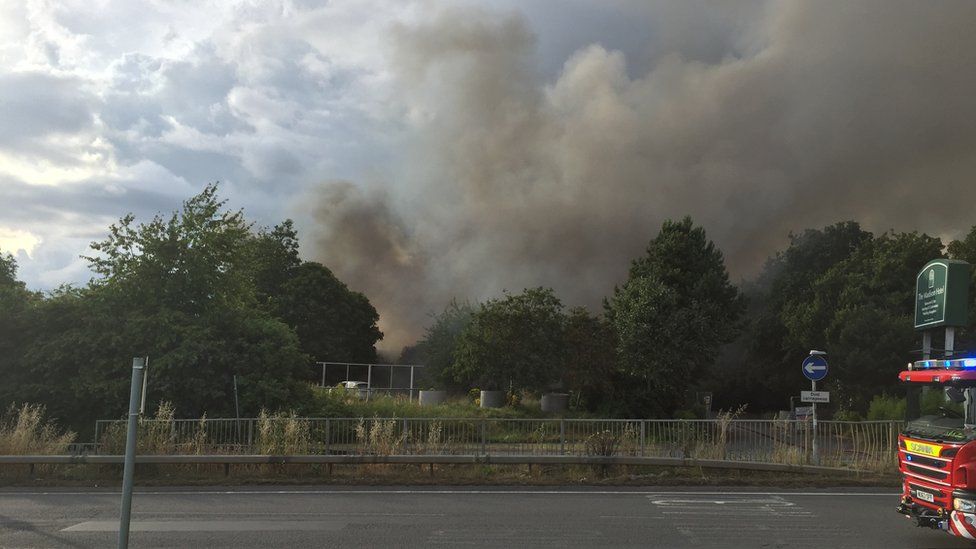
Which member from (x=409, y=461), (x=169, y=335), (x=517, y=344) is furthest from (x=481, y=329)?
(x=409, y=461)

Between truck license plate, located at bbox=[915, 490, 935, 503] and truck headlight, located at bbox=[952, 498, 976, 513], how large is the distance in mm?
405

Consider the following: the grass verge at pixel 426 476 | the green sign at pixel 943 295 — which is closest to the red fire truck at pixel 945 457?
the grass verge at pixel 426 476

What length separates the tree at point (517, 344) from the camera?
31.5 m

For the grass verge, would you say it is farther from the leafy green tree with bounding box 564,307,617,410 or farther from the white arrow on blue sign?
the leafy green tree with bounding box 564,307,617,410

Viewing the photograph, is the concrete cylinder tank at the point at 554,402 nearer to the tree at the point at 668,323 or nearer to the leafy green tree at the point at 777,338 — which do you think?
the tree at the point at 668,323

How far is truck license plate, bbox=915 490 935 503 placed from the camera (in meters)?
8.38

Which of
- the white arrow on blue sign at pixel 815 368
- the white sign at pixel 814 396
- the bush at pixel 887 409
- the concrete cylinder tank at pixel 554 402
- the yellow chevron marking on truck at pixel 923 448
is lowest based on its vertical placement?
the concrete cylinder tank at pixel 554 402

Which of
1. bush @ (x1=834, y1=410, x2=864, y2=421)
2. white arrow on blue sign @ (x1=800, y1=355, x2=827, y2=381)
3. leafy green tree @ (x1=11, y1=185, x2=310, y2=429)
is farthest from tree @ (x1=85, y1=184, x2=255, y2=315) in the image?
bush @ (x1=834, y1=410, x2=864, y2=421)

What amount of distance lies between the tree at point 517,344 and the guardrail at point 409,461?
16.6 m

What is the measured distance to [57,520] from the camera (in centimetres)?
1000

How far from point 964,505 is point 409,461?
979 cm

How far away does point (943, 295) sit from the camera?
1517 cm

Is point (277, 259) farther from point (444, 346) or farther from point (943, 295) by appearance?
point (943, 295)

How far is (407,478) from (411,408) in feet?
42.8
